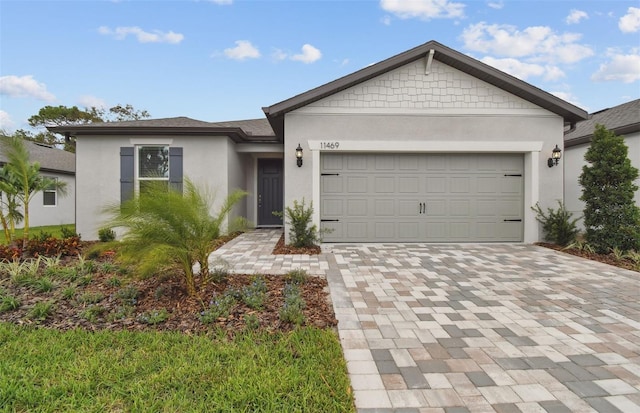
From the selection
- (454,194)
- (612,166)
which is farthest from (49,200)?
(612,166)

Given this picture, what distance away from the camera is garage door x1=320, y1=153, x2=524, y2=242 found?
26.8ft

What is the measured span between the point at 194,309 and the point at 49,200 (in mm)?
14821

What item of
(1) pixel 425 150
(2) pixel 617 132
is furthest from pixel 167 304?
(2) pixel 617 132

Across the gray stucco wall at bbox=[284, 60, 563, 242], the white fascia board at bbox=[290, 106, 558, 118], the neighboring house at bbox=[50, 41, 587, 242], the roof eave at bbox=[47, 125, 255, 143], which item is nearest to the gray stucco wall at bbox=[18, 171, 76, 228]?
the roof eave at bbox=[47, 125, 255, 143]

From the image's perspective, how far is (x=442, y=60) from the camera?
310 inches

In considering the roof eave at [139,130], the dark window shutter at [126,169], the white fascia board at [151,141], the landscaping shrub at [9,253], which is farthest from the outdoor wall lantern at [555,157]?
the landscaping shrub at [9,253]

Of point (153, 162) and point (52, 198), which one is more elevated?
point (153, 162)

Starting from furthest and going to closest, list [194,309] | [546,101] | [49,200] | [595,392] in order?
1. [49,200]
2. [546,101]
3. [194,309]
4. [595,392]

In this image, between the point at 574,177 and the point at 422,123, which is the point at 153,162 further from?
the point at 574,177

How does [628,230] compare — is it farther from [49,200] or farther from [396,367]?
[49,200]

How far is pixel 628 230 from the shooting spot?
6574 mm

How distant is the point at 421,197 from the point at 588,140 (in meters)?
5.97

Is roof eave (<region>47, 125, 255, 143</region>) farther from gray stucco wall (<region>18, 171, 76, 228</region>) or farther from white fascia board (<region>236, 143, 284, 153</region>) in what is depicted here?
gray stucco wall (<region>18, 171, 76, 228</region>)

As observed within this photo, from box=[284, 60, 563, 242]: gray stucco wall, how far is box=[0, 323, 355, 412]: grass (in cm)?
521
